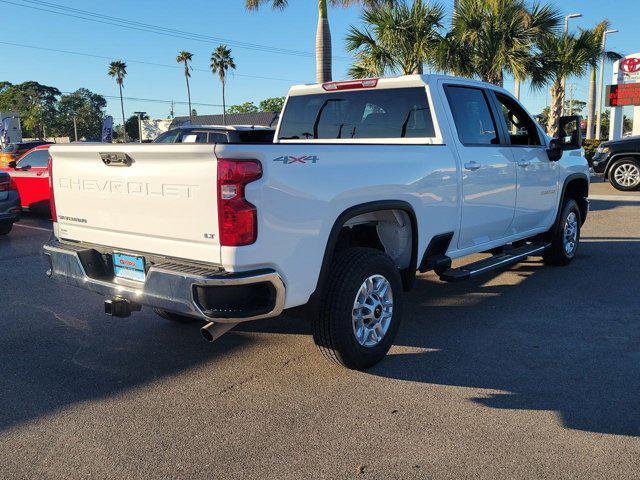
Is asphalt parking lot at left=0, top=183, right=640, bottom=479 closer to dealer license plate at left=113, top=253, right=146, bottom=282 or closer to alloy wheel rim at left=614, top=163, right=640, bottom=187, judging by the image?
dealer license plate at left=113, top=253, right=146, bottom=282

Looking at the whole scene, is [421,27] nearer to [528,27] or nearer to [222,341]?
[528,27]

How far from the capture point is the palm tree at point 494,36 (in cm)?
1802

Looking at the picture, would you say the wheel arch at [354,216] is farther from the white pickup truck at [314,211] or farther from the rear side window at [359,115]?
the rear side window at [359,115]

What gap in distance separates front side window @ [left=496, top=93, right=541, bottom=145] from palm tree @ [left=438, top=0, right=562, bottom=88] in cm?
1261

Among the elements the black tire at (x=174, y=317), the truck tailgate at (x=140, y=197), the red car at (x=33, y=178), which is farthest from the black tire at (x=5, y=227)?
the truck tailgate at (x=140, y=197)

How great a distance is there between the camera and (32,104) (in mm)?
117000

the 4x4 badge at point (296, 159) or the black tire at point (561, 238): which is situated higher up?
the 4x4 badge at point (296, 159)

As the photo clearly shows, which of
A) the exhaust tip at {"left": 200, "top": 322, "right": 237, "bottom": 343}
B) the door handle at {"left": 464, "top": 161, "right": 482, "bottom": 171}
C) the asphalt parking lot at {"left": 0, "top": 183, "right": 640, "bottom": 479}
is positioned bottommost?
the asphalt parking lot at {"left": 0, "top": 183, "right": 640, "bottom": 479}

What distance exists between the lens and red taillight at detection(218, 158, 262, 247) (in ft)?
10.4

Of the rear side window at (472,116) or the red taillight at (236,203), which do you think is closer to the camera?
the red taillight at (236,203)

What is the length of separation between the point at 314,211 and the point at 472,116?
2.47m

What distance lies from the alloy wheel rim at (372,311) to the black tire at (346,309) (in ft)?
0.14

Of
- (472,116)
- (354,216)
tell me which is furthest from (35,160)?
(354,216)

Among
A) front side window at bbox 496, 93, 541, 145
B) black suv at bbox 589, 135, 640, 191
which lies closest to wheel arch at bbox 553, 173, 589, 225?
front side window at bbox 496, 93, 541, 145
